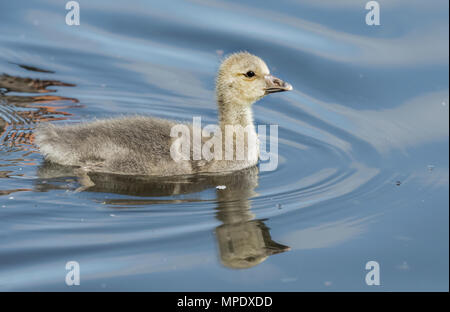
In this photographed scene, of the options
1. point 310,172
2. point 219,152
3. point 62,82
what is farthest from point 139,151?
point 62,82

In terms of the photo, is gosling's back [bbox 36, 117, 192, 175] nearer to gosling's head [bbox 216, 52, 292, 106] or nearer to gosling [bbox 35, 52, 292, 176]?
gosling [bbox 35, 52, 292, 176]

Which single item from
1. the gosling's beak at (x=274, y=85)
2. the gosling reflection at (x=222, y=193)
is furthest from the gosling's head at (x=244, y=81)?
the gosling reflection at (x=222, y=193)

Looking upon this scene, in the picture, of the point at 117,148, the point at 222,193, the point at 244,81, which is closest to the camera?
the point at 222,193

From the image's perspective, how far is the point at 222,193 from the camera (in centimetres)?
A: 689

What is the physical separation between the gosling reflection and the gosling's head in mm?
712

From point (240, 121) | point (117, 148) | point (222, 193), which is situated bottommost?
point (222, 193)

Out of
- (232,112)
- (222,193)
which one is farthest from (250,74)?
(222,193)

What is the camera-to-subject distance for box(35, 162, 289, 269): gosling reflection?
5938 millimetres

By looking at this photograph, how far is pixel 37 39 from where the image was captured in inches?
401

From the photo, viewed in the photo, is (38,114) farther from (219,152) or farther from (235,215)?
(235,215)

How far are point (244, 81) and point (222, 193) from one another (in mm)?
1214

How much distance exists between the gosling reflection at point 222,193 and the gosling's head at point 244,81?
71 cm

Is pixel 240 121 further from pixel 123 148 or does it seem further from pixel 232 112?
pixel 123 148

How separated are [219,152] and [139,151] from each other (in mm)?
768
